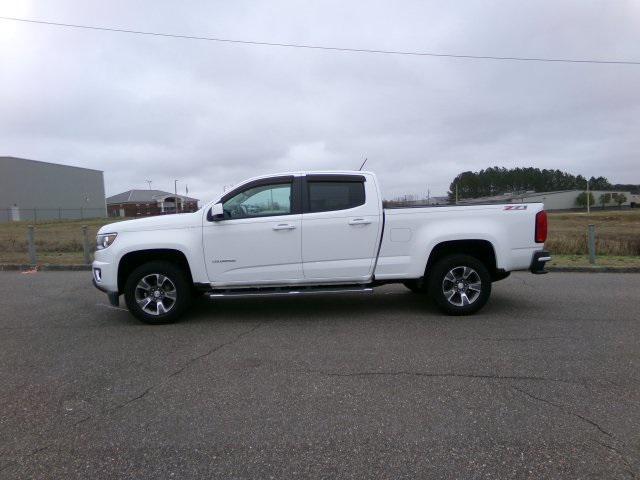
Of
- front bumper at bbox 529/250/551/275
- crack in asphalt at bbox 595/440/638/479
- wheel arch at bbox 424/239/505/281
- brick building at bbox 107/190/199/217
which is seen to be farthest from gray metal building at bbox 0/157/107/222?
→ crack in asphalt at bbox 595/440/638/479

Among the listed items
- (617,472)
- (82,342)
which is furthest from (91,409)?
(617,472)

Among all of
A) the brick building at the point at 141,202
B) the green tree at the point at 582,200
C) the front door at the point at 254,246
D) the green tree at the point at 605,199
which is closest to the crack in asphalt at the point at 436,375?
the front door at the point at 254,246

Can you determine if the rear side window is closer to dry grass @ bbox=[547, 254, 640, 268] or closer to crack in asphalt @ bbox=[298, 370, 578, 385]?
crack in asphalt @ bbox=[298, 370, 578, 385]

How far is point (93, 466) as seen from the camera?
9.70ft

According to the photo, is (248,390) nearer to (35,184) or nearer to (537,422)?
(537,422)

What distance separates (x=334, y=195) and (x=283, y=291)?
147 cm

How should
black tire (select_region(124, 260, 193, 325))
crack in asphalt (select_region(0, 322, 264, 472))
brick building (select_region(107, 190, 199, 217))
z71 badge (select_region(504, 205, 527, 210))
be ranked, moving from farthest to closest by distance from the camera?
1. brick building (select_region(107, 190, 199, 217))
2. z71 badge (select_region(504, 205, 527, 210))
3. black tire (select_region(124, 260, 193, 325))
4. crack in asphalt (select_region(0, 322, 264, 472))

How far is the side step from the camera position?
247 inches

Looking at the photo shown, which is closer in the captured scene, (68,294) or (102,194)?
(68,294)

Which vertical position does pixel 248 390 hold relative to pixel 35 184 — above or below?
below

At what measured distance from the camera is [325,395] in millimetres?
3938

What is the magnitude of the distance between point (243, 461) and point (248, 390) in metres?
1.09

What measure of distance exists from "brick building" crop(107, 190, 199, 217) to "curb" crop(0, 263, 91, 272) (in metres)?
68.2

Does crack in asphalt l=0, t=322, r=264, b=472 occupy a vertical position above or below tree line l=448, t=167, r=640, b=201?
below
